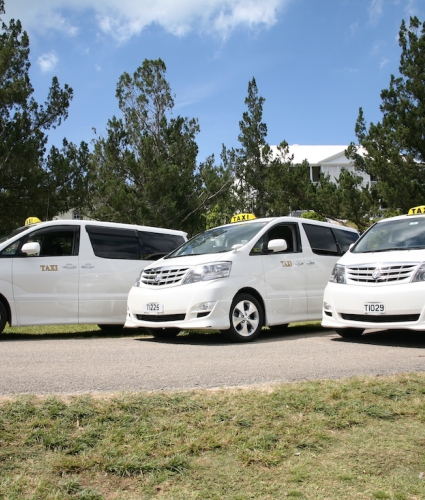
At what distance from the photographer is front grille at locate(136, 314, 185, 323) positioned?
8.44 m

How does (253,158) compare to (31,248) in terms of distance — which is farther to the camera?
(253,158)

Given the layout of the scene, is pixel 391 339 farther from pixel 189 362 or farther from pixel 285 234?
pixel 189 362

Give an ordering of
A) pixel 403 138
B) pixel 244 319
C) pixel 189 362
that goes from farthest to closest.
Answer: pixel 403 138, pixel 244 319, pixel 189 362

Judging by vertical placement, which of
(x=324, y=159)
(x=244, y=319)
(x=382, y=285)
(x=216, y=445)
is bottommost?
(x=216, y=445)

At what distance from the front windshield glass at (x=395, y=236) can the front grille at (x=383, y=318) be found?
1076 millimetres

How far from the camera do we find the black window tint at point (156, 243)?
11094mm

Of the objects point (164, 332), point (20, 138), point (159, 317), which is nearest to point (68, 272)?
point (164, 332)

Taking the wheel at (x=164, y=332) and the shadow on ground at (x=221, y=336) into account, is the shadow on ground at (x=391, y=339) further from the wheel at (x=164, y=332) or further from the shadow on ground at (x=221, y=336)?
the wheel at (x=164, y=332)

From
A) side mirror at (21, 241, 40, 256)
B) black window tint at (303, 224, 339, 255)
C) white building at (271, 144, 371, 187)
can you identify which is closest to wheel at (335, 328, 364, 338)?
black window tint at (303, 224, 339, 255)

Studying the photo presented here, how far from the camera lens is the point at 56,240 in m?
10.1

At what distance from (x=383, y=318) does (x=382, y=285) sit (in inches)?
16.7

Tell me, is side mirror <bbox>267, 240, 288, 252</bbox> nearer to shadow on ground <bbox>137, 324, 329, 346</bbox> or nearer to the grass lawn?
shadow on ground <bbox>137, 324, 329, 346</bbox>

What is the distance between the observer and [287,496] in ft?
10.6

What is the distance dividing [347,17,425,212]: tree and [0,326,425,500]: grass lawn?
71.3 feet
